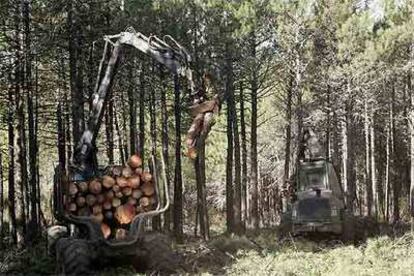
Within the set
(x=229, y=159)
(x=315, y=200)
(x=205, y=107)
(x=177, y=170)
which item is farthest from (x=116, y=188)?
(x=229, y=159)

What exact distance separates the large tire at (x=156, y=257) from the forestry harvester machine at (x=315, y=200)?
21.6ft

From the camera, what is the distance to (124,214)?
12.3 meters

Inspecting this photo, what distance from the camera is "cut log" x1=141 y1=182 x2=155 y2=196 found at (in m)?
12.5

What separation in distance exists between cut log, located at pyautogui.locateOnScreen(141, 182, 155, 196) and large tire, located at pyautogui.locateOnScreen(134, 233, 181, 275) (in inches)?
37.7

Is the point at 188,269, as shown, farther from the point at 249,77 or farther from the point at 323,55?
the point at 323,55

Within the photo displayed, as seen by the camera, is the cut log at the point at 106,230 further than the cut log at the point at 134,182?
No

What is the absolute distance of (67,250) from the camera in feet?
37.1

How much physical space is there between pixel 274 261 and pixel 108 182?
3.56m

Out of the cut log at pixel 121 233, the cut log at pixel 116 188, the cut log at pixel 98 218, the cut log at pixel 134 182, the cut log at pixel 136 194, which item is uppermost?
the cut log at pixel 134 182

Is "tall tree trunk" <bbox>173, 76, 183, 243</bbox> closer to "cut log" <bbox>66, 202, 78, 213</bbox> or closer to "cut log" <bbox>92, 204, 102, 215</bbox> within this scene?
"cut log" <bbox>92, 204, 102, 215</bbox>

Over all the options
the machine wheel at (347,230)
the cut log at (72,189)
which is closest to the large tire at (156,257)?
the cut log at (72,189)

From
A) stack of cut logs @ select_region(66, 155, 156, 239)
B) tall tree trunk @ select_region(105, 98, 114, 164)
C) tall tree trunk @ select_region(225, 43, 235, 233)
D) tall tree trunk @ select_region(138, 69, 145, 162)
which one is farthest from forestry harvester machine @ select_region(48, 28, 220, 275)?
tall tree trunk @ select_region(225, 43, 235, 233)

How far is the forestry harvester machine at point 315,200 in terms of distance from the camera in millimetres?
17391

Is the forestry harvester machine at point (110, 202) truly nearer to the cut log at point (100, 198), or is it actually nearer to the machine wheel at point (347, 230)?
the cut log at point (100, 198)
